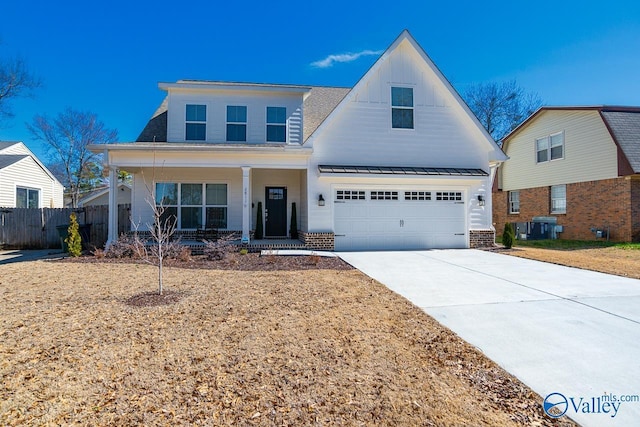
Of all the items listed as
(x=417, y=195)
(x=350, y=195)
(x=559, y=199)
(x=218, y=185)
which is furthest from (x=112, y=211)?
(x=559, y=199)

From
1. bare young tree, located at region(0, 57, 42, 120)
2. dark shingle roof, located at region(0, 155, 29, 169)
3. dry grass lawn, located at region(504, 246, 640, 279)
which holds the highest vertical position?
bare young tree, located at region(0, 57, 42, 120)

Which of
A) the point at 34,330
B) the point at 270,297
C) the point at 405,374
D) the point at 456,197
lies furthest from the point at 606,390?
the point at 456,197

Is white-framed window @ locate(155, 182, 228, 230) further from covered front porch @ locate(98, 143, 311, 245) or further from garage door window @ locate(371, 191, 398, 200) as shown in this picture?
garage door window @ locate(371, 191, 398, 200)

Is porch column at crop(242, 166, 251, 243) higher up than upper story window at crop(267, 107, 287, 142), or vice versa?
upper story window at crop(267, 107, 287, 142)

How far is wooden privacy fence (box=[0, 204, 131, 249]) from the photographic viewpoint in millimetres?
13508

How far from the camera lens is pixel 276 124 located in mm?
13461

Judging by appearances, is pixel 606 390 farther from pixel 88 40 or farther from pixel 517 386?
pixel 88 40

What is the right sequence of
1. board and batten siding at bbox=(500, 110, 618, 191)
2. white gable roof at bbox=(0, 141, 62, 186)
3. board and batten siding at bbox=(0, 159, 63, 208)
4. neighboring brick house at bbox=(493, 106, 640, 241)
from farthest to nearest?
white gable roof at bbox=(0, 141, 62, 186) < board and batten siding at bbox=(0, 159, 63, 208) < board and batten siding at bbox=(500, 110, 618, 191) < neighboring brick house at bbox=(493, 106, 640, 241)

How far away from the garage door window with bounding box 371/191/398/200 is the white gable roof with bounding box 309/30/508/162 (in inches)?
117

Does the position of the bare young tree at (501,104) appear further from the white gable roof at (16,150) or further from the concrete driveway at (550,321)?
the white gable roof at (16,150)

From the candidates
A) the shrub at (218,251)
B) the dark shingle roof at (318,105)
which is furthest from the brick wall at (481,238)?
the shrub at (218,251)

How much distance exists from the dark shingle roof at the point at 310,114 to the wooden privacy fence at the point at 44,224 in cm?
325
